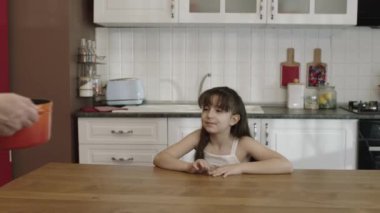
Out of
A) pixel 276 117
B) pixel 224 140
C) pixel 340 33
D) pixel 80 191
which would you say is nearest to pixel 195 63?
pixel 276 117

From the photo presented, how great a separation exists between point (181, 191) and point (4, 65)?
73.5 inches

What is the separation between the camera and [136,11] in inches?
119

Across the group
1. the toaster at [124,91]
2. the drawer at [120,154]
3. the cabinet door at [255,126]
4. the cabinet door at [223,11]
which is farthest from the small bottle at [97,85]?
the cabinet door at [255,126]

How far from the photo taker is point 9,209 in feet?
3.77

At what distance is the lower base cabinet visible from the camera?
9.18ft

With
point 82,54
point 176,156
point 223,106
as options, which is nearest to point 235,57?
point 82,54

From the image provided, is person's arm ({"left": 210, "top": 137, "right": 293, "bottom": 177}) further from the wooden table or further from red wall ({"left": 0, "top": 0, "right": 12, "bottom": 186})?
red wall ({"left": 0, "top": 0, "right": 12, "bottom": 186})

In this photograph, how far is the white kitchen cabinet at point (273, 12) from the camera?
2969 mm

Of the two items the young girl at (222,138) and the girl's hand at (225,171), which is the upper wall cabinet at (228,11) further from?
the girl's hand at (225,171)

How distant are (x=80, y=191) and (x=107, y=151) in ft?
5.26

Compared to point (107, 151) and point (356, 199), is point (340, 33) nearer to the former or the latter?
point (107, 151)

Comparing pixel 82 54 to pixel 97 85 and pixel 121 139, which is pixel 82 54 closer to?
pixel 97 85

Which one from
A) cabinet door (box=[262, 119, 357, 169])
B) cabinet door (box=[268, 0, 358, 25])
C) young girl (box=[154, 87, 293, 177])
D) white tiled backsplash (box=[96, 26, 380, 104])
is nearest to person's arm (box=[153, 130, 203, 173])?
young girl (box=[154, 87, 293, 177])

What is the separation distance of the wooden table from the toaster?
5.29ft
